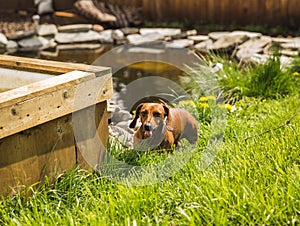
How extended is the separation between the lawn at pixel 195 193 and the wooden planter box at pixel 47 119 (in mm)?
114

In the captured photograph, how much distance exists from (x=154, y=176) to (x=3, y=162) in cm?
86

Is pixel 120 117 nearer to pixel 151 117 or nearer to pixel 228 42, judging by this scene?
pixel 151 117

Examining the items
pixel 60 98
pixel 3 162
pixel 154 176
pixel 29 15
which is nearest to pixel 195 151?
pixel 154 176

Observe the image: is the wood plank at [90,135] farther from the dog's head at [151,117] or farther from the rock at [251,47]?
the rock at [251,47]

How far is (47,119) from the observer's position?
9.80 feet

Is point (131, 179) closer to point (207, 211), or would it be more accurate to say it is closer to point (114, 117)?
point (207, 211)

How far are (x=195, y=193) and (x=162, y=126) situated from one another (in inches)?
26.9

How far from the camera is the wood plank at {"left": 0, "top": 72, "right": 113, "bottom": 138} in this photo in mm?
2793

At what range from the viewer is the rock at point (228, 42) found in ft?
27.8

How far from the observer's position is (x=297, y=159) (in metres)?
3.04

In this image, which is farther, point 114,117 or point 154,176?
point 114,117

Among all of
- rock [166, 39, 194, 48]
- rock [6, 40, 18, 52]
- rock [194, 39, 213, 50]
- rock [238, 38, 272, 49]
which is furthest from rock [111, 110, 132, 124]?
rock [6, 40, 18, 52]

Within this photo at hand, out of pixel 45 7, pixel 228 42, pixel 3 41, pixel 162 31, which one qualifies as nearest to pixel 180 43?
pixel 162 31

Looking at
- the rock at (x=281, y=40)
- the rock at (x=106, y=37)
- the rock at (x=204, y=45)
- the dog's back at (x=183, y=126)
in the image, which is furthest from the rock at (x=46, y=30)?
the dog's back at (x=183, y=126)
